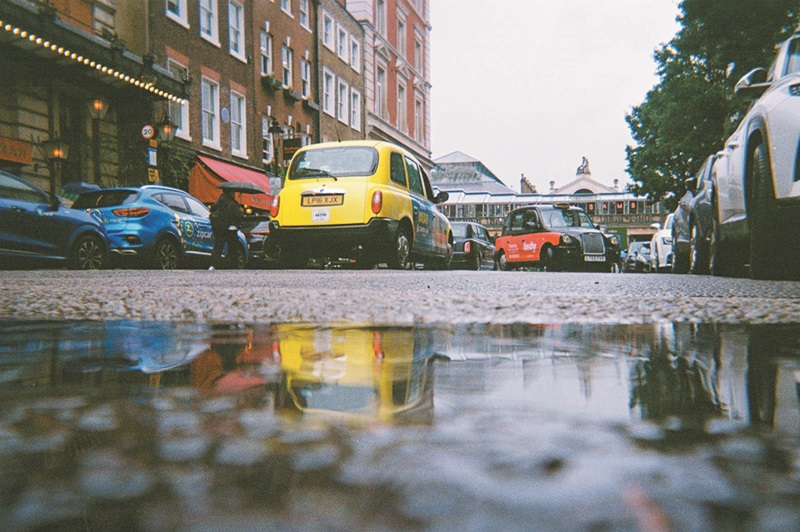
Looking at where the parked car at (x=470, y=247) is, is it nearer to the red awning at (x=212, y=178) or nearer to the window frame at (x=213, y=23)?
the red awning at (x=212, y=178)

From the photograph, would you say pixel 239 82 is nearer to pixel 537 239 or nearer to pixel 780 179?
pixel 537 239

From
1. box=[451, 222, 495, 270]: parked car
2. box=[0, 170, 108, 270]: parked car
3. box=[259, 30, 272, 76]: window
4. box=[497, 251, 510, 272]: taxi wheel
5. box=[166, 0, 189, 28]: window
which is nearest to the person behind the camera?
box=[0, 170, 108, 270]: parked car

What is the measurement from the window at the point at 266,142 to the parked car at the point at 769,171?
20023 millimetres

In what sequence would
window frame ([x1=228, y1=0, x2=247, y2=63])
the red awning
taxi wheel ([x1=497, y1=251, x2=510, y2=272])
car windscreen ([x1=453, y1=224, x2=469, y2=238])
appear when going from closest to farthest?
taxi wheel ([x1=497, y1=251, x2=510, y2=272]), the red awning, car windscreen ([x1=453, y1=224, x2=469, y2=238]), window frame ([x1=228, y1=0, x2=247, y2=63])

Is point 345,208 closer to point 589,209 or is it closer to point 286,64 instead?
point 286,64

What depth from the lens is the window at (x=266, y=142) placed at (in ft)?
78.5

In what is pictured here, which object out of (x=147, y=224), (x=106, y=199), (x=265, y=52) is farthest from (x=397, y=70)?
(x=147, y=224)

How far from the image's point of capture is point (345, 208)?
9336 mm

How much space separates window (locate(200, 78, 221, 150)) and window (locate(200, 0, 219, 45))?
1.39m

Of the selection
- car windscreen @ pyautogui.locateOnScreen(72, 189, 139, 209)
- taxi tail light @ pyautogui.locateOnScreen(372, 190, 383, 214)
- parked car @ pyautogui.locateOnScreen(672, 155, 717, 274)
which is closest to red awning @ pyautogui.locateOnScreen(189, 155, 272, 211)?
car windscreen @ pyautogui.locateOnScreen(72, 189, 139, 209)

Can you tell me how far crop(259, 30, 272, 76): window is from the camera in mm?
24016

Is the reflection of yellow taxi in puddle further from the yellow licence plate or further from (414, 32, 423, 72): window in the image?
(414, 32, 423, 72): window

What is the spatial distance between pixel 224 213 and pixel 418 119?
32.8m

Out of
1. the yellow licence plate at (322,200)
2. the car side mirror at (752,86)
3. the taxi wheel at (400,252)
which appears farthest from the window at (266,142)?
the car side mirror at (752,86)
